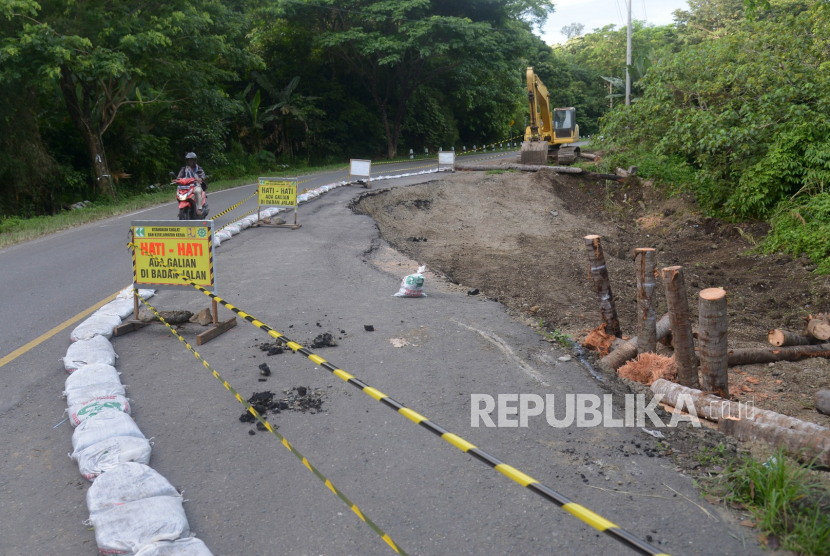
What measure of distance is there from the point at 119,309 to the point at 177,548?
508 cm

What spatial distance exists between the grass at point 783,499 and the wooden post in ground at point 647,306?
245cm

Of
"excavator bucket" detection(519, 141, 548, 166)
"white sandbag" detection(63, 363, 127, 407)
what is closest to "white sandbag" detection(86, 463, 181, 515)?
"white sandbag" detection(63, 363, 127, 407)

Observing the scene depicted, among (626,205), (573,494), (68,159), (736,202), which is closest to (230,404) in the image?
(573,494)

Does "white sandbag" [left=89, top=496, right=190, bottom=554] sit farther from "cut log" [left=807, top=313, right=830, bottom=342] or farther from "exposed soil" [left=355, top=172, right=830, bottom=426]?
"cut log" [left=807, top=313, right=830, bottom=342]

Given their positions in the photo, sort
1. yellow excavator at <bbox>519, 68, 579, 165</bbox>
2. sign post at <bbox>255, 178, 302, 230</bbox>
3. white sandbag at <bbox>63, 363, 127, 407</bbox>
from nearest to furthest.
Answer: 1. white sandbag at <bbox>63, 363, 127, 407</bbox>
2. sign post at <bbox>255, 178, 302, 230</bbox>
3. yellow excavator at <bbox>519, 68, 579, 165</bbox>

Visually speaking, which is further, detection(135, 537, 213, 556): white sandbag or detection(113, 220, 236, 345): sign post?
detection(113, 220, 236, 345): sign post

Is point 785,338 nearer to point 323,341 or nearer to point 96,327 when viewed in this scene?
point 323,341

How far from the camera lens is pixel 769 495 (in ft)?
11.7

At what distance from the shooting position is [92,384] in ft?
17.2

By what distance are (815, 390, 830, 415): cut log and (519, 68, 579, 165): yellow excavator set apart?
2073 cm

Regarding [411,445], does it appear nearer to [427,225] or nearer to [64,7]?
[427,225]

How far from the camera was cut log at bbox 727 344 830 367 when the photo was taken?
6.85 meters

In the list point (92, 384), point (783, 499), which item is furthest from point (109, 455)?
point (783, 499)

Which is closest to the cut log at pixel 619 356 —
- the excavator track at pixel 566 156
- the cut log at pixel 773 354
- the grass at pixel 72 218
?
the cut log at pixel 773 354
